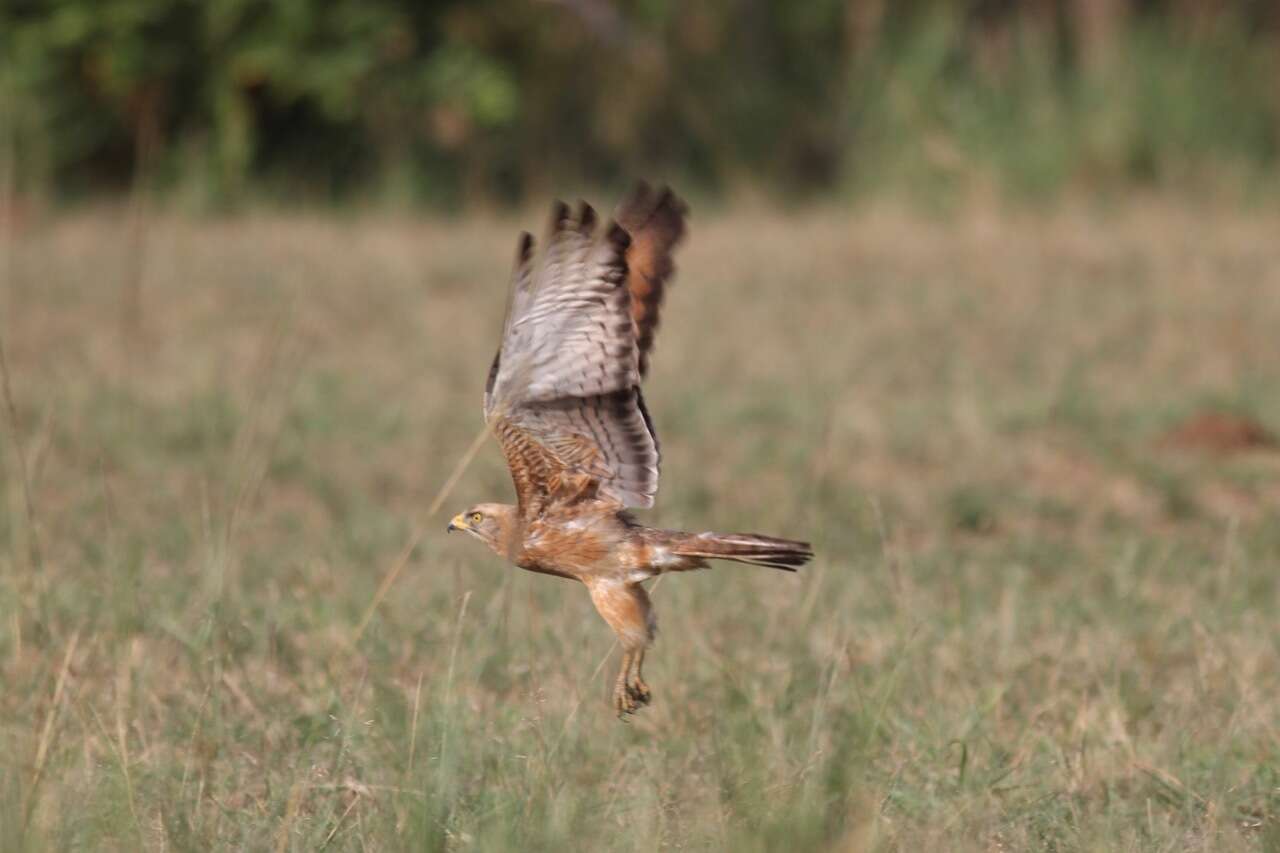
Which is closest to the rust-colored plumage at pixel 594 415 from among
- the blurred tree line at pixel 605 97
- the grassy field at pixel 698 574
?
the grassy field at pixel 698 574

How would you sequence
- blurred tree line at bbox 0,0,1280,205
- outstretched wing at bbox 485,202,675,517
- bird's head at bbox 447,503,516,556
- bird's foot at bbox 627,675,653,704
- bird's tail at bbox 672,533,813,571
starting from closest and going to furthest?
bird's tail at bbox 672,533,813,571, outstretched wing at bbox 485,202,675,517, bird's foot at bbox 627,675,653,704, bird's head at bbox 447,503,516,556, blurred tree line at bbox 0,0,1280,205

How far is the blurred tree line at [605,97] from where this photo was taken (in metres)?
12.2

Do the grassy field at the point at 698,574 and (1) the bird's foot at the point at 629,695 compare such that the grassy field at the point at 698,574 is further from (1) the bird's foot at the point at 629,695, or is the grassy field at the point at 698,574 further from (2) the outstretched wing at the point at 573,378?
(2) the outstretched wing at the point at 573,378

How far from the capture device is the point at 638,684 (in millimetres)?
3822

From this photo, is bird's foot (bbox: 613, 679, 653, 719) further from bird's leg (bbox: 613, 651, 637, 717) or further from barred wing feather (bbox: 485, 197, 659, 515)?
barred wing feather (bbox: 485, 197, 659, 515)

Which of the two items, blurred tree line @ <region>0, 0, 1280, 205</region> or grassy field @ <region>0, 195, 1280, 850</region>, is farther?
blurred tree line @ <region>0, 0, 1280, 205</region>

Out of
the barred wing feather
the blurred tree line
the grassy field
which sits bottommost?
the grassy field

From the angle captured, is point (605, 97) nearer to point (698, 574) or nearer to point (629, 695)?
point (698, 574)

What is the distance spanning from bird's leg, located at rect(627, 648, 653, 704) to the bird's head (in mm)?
338

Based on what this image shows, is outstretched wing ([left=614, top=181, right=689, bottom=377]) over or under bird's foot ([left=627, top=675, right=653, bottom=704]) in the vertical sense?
over

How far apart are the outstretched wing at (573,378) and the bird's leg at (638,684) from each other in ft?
1.02

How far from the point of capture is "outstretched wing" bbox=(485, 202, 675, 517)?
3639 mm

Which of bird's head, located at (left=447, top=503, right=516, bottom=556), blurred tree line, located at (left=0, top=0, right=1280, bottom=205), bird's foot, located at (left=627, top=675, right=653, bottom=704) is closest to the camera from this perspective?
bird's foot, located at (left=627, top=675, right=653, bottom=704)

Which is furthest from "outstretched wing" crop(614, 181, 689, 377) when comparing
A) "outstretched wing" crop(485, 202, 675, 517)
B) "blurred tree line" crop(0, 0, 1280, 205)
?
"blurred tree line" crop(0, 0, 1280, 205)
